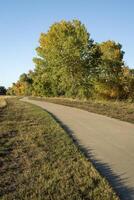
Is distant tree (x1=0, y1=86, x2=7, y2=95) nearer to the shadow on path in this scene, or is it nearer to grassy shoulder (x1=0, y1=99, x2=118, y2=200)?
grassy shoulder (x1=0, y1=99, x2=118, y2=200)

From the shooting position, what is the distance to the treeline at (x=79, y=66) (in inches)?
2245

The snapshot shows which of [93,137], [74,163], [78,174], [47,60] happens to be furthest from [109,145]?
[47,60]

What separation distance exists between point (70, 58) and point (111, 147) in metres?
44.7

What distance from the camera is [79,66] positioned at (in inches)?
2260

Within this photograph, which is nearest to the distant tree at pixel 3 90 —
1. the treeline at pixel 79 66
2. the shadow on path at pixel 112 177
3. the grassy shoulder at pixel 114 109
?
the treeline at pixel 79 66

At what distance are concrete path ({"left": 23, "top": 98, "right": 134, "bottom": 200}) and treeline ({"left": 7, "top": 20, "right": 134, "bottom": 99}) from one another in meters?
37.6

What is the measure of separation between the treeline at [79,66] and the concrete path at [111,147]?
3759 cm

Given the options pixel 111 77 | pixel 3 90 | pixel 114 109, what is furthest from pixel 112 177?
pixel 3 90

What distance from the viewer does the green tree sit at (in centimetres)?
5666

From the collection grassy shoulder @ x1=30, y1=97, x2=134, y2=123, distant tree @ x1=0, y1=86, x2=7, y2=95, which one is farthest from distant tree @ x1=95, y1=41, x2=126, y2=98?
distant tree @ x1=0, y1=86, x2=7, y2=95

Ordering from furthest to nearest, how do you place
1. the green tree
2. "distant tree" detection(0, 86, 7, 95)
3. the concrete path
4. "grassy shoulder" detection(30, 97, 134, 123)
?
1. "distant tree" detection(0, 86, 7, 95)
2. the green tree
3. "grassy shoulder" detection(30, 97, 134, 123)
4. the concrete path

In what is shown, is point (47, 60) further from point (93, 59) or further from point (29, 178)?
point (29, 178)

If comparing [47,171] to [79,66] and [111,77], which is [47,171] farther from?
[111,77]

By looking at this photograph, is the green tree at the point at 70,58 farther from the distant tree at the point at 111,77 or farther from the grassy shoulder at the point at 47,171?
the grassy shoulder at the point at 47,171
